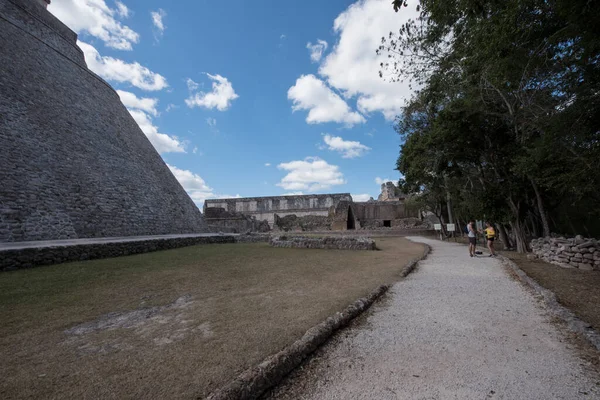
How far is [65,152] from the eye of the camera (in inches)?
531

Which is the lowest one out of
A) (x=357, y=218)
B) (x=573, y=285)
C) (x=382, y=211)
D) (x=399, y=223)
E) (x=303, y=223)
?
(x=573, y=285)

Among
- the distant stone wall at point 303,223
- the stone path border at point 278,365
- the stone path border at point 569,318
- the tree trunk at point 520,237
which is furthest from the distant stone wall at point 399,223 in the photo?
the stone path border at point 278,365

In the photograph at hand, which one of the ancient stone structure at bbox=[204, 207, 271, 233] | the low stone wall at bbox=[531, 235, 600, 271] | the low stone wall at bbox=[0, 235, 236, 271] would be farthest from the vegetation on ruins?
the ancient stone structure at bbox=[204, 207, 271, 233]

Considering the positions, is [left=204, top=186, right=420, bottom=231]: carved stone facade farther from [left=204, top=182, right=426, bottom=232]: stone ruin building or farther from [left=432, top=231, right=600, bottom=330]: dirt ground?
[left=432, top=231, right=600, bottom=330]: dirt ground

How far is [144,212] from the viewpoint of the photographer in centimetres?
1609

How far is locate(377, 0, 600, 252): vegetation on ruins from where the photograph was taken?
15.7 ft

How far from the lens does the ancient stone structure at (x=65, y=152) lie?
36.1 feet

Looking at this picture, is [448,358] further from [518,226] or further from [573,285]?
[518,226]

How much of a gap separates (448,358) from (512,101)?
338 inches

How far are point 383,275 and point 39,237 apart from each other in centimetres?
1182

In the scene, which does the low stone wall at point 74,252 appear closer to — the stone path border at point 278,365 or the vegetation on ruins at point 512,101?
the stone path border at point 278,365

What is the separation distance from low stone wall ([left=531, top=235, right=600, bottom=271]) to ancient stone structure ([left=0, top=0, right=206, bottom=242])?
16509 millimetres

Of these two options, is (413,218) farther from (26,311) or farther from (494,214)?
(26,311)

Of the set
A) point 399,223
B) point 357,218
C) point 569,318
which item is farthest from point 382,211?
point 569,318
